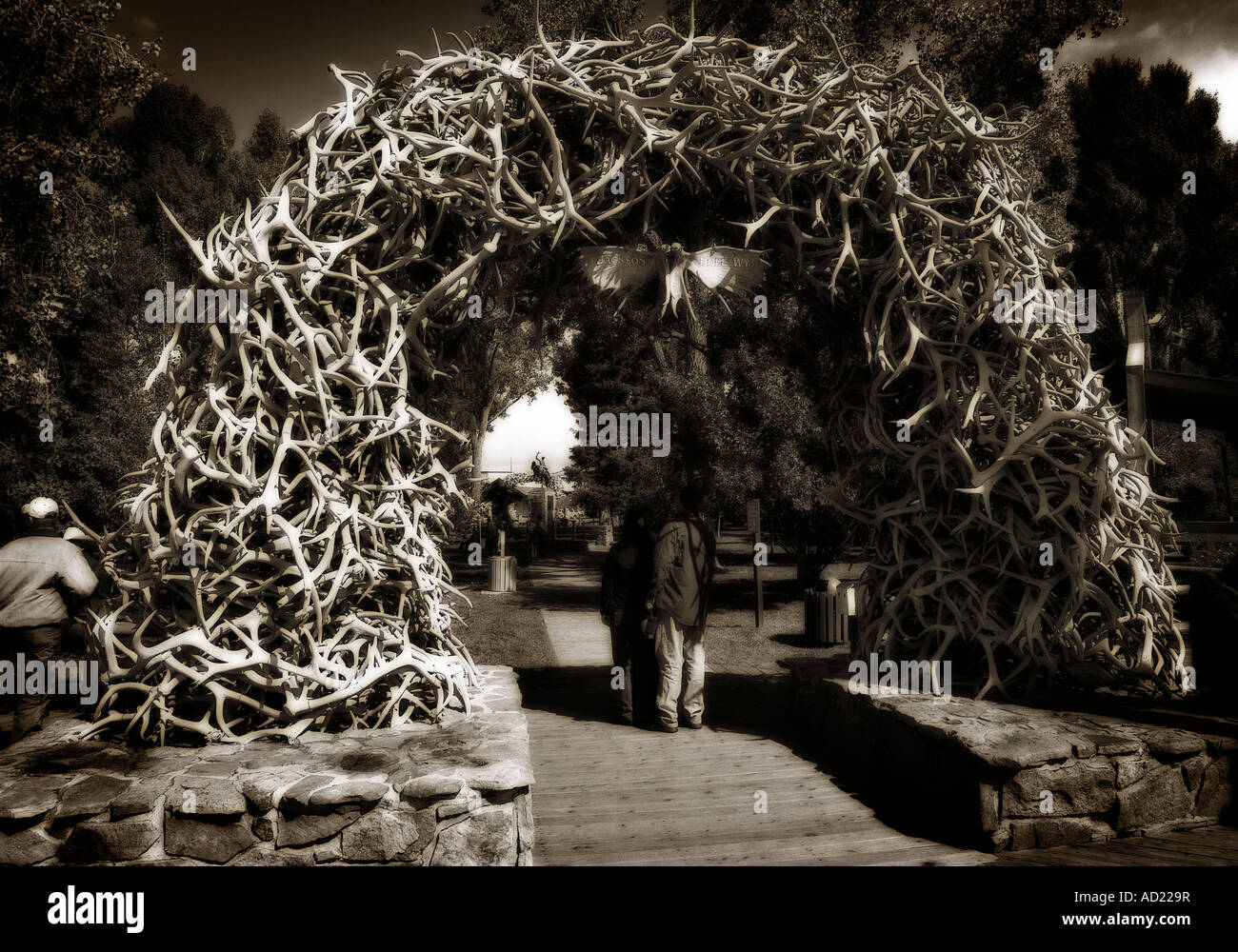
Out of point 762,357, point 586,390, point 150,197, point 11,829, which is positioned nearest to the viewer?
point 11,829

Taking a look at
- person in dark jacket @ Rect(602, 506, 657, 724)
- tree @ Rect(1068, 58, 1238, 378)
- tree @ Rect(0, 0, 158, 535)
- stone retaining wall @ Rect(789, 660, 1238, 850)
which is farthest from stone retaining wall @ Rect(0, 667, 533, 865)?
tree @ Rect(1068, 58, 1238, 378)

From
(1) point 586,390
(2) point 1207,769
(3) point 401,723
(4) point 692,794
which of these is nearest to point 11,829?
(3) point 401,723

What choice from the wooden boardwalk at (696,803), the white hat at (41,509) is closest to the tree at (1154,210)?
the wooden boardwalk at (696,803)

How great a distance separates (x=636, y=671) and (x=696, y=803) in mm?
1961

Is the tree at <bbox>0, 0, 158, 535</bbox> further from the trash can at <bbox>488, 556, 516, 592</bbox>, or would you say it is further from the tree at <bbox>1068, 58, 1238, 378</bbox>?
the tree at <bbox>1068, 58, 1238, 378</bbox>

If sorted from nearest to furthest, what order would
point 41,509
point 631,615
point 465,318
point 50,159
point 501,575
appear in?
point 41,509 → point 465,318 → point 631,615 → point 50,159 → point 501,575

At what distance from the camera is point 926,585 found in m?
5.52

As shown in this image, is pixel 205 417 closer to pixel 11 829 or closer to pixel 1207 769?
pixel 11 829

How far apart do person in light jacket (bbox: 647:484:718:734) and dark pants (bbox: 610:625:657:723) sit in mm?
276

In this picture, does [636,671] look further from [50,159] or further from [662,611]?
[50,159]

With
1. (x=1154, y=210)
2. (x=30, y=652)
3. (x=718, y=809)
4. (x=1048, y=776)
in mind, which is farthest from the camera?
(x=1154, y=210)

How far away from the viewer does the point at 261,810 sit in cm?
359

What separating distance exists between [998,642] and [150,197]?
20.6 metres

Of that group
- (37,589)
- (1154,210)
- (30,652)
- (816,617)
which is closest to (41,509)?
(37,589)
